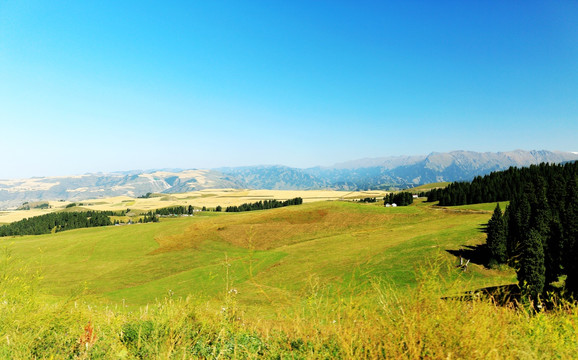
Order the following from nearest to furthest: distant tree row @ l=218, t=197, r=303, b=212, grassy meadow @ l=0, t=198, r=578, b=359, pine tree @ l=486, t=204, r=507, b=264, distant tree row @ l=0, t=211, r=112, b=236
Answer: grassy meadow @ l=0, t=198, r=578, b=359
pine tree @ l=486, t=204, r=507, b=264
distant tree row @ l=0, t=211, r=112, b=236
distant tree row @ l=218, t=197, r=303, b=212

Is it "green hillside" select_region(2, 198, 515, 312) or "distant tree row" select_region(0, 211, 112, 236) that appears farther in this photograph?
"distant tree row" select_region(0, 211, 112, 236)

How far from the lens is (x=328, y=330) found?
5.32 m

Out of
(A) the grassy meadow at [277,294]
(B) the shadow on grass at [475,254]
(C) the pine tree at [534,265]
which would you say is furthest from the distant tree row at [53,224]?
(C) the pine tree at [534,265]

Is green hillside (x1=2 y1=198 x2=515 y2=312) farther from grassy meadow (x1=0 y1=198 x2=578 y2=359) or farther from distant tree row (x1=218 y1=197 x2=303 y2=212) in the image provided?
distant tree row (x1=218 y1=197 x2=303 y2=212)

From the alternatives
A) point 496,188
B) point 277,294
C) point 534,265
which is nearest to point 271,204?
point 496,188

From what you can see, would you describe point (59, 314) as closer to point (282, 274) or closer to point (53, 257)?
point (282, 274)

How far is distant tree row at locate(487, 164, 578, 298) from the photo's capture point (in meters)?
22.7

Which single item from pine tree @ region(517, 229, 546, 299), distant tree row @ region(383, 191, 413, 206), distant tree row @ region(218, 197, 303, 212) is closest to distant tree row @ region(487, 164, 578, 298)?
pine tree @ region(517, 229, 546, 299)

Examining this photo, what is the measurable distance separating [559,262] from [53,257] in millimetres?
80673

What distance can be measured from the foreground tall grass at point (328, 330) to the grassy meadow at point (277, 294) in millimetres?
39

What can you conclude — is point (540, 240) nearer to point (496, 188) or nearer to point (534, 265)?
point (534, 265)

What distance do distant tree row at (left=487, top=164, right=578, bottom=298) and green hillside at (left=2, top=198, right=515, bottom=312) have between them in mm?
3228

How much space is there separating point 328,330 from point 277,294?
1.79 metres

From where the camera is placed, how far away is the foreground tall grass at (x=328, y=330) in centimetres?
419
